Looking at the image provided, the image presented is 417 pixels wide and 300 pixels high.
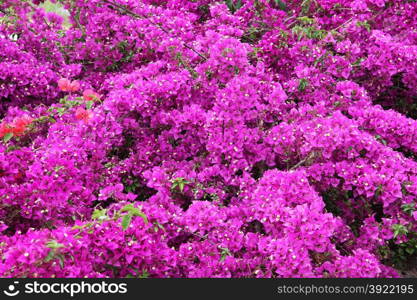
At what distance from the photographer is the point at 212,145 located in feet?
9.05

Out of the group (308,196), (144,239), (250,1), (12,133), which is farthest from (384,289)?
(250,1)

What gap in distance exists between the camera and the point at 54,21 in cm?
484

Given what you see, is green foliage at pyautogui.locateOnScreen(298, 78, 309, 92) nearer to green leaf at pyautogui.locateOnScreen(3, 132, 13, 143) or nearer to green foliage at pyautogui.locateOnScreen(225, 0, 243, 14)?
green foliage at pyautogui.locateOnScreen(225, 0, 243, 14)

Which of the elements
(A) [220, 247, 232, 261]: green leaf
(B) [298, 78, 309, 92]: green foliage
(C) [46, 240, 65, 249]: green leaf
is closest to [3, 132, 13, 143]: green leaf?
(C) [46, 240, 65, 249]: green leaf

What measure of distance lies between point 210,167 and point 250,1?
2.11 meters

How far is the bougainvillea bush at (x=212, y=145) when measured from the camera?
220 cm

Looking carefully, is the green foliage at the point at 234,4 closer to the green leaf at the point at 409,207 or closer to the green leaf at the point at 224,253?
the green leaf at the point at 409,207

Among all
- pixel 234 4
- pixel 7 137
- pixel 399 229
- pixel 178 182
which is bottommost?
pixel 399 229

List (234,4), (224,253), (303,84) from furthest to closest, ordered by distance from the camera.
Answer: (234,4) → (303,84) → (224,253)

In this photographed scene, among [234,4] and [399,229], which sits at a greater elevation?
[234,4]

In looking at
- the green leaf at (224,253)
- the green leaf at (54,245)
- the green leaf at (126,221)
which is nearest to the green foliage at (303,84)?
the green leaf at (224,253)

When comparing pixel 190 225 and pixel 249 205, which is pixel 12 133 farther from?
pixel 249 205

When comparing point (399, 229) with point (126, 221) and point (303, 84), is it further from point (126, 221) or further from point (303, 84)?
point (126, 221)

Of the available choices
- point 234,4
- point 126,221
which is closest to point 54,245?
point 126,221
